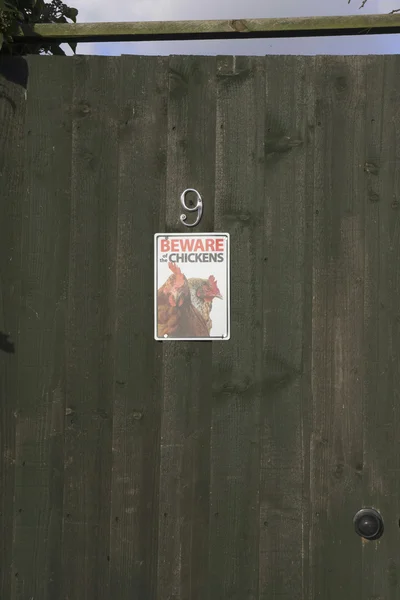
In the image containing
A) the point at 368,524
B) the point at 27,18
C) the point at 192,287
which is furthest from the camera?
the point at 27,18

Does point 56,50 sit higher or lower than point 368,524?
higher

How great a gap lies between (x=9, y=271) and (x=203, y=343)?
732 mm

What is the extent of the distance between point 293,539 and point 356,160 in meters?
1.30

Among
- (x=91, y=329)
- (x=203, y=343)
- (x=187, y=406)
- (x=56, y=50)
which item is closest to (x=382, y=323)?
(x=203, y=343)

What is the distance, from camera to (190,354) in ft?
7.25

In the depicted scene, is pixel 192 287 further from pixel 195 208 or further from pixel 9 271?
pixel 9 271

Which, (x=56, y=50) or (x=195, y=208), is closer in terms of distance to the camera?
(x=195, y=208)

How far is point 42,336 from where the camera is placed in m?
2.25

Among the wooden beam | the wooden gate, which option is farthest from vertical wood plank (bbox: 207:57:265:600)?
the wooden beam

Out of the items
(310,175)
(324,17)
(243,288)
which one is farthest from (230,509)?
(324,17)

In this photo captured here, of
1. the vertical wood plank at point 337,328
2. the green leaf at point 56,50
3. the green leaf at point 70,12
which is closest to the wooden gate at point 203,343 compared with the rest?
the vertical wood plank at point 337,328

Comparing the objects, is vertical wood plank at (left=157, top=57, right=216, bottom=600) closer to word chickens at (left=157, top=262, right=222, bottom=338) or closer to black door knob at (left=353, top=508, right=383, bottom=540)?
word chickens at (left=157, top=262, right=222, bottom=338)

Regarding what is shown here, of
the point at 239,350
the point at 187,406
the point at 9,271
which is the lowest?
the point at 187,406

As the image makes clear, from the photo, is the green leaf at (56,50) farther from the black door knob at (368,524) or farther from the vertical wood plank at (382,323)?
the black door knob at (368,524)
